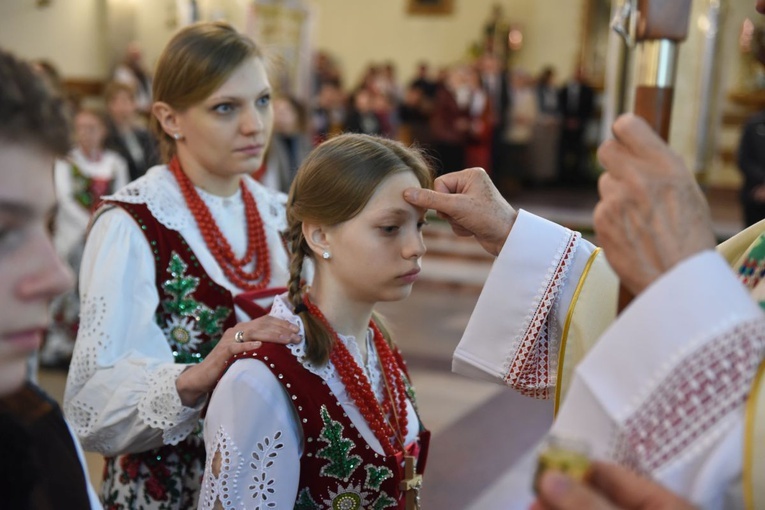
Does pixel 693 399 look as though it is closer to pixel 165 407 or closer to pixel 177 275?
pixel 165 407

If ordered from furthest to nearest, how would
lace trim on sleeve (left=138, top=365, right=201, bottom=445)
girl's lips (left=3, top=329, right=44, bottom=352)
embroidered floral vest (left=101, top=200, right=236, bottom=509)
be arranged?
embroidered floral vest (left=101, top=200, right=236, bottom=509), lace trim on sleeve (left=138, top=365, right=201, bottom=445), girl's lips (left=3, top=329, right=44, bottom=352)

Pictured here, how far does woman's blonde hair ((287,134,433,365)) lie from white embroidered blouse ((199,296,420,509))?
118mm

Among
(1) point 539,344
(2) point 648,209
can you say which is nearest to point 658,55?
(2) point 648,209

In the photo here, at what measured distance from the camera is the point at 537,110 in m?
13.4

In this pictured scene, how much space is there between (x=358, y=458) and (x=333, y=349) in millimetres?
206

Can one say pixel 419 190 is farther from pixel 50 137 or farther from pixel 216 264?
pixel 50 137

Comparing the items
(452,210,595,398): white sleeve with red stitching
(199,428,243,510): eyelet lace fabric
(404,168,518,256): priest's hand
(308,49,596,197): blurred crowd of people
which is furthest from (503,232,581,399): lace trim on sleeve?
(308,49,596,197): blurred crowd of people

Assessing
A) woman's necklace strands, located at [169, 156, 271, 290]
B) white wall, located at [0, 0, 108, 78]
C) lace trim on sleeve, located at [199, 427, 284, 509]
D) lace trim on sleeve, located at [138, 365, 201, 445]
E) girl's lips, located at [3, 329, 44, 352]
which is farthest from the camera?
white wall, located at [0, 0, 108, 78]

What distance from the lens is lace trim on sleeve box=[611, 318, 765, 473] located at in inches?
39.5

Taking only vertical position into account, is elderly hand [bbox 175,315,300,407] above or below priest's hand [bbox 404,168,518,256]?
below

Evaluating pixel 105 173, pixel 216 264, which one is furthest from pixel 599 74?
pixel 216 264

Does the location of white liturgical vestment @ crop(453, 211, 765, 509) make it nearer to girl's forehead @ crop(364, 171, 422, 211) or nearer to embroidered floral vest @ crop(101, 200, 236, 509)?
girl's forehead @ crop(364, 171, 422, 211)

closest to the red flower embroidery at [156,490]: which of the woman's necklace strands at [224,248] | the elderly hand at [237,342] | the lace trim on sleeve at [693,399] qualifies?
the elderly hand at [237,342]

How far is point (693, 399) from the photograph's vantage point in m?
1.00
